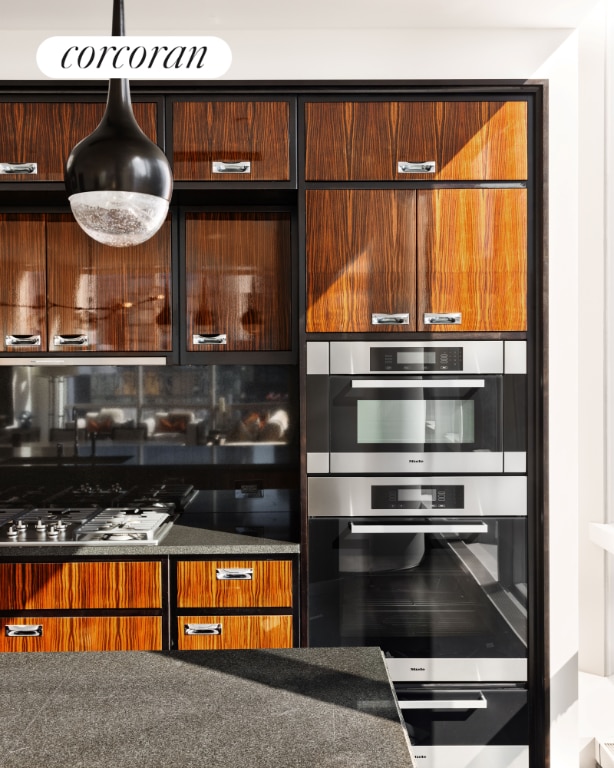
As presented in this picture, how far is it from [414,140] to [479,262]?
53 centimetres

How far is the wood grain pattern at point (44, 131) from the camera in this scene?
2.55 metres

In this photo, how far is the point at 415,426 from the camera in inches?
100.0

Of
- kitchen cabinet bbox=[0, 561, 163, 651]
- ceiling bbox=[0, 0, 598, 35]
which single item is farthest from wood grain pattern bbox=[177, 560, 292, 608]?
ceiling bbox=[0, 0, 598, 35]

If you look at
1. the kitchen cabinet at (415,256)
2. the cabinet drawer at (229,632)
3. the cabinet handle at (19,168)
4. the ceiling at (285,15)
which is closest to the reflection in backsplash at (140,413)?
the kitchen cabinet at (415,256)

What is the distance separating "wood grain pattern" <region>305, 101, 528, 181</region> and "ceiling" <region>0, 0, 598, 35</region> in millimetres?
294

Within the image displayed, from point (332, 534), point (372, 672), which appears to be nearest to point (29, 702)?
point (372, 672)

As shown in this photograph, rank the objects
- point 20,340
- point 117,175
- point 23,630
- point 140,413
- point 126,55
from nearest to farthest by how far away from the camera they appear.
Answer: point 126,55 < point 117,175 < point 23,630 < point 20,340 < point 140,413

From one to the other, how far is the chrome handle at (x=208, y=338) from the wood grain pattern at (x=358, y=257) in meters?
0.41

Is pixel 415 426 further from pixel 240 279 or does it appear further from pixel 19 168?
pixel 19 168

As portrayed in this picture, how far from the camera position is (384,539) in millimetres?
2521

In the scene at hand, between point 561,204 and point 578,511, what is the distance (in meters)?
1.21

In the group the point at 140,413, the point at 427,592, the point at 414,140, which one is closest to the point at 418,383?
the point at 427,592

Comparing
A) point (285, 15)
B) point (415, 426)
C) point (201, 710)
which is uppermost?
point (285, 15)

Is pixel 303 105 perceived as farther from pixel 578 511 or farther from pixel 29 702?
pixel 29 702
